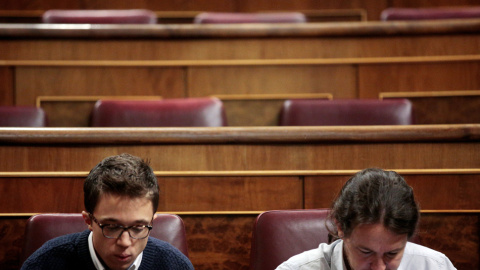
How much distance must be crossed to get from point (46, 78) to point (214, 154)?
342 millimetres

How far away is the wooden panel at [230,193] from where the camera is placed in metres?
0.53

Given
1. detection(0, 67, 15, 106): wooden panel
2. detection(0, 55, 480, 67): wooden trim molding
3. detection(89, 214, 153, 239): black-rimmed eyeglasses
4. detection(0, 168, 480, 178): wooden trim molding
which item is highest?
detection(0, 55, 480, 67): wooden trim molding

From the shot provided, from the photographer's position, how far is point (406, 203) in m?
0.36

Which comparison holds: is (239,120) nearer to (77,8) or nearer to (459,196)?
(459,196)

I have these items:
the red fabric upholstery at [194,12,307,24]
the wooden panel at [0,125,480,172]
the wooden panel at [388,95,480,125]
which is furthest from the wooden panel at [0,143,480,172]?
the red fabric upholstery at [194,12,307,24]

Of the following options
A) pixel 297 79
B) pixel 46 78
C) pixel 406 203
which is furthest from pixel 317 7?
pixel 406 203

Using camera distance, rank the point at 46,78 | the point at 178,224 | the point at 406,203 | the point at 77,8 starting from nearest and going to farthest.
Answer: the point at 406,203
the point at 178,224
the point at 46,78
the point at 77,8

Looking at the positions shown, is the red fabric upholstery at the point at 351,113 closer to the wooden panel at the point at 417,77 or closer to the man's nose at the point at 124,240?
the wooden panel at the point at 417,77

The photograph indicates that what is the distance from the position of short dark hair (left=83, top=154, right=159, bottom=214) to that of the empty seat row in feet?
0.91

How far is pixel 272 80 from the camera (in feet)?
2.63

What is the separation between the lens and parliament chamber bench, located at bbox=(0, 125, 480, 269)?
523mm

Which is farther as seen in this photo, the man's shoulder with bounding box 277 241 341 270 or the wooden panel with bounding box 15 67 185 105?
the wooden panel with bounding box 15 67 185 105

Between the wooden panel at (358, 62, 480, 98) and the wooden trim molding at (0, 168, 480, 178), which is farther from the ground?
the wooden panel at (358, 62, 480, 98)

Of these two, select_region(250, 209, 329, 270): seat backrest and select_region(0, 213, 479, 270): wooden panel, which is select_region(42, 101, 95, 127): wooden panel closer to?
select_region(0, 213, 479, 270): wooden panel
